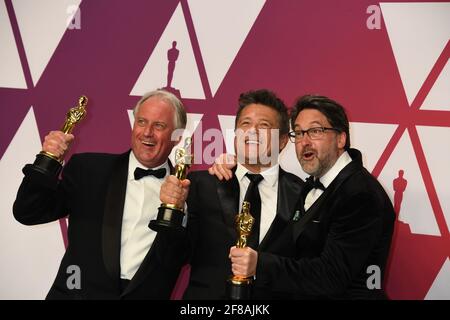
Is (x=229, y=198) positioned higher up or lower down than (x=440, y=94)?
lower down

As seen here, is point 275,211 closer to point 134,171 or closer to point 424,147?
point 134,171

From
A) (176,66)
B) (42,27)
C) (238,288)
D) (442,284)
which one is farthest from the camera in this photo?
(42,27)

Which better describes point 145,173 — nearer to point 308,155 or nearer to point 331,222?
point 308,155

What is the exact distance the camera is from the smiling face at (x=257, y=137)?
2.68m

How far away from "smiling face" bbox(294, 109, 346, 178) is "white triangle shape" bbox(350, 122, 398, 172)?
0.60m

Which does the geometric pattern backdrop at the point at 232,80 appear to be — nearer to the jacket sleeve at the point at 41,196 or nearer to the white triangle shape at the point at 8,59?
the white triangle shape at the point at 8,59

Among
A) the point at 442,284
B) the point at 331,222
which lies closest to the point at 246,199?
the point at 331,222

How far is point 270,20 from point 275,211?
133 centimetres

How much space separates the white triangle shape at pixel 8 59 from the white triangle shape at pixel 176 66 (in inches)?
34.4

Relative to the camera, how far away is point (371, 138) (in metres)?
3.22

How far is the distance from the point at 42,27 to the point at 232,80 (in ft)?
4.57

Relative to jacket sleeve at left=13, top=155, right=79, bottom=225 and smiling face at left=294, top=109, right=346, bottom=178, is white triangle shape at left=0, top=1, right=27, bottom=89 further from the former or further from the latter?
smiling face at left=294, top=109, right=346, bottom=178

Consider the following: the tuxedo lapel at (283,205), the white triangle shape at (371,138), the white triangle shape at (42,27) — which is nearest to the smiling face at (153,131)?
the tuxedo lapel at (283,205)

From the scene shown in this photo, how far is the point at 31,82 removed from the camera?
146 inches
